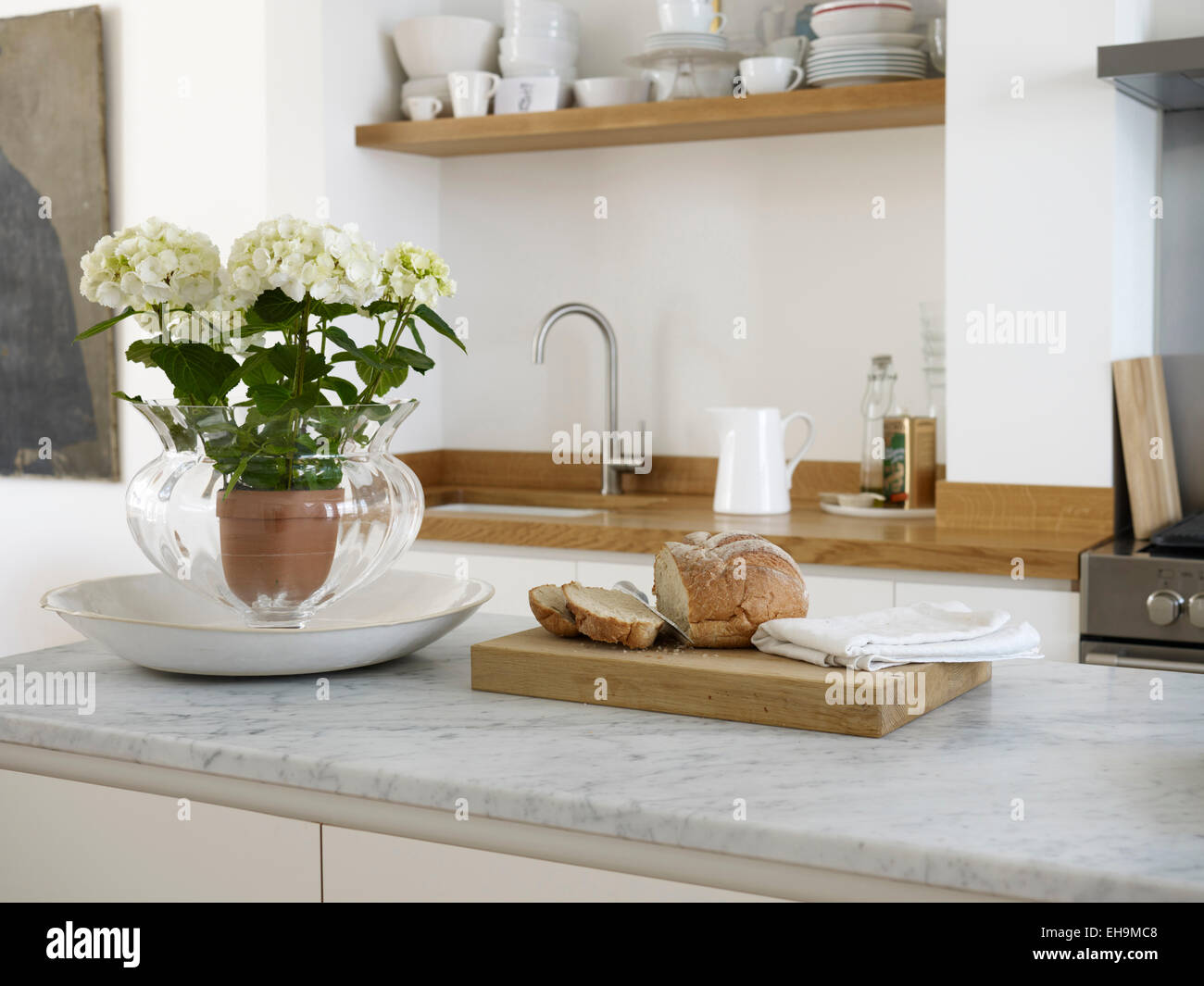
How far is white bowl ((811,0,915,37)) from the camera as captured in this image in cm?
267

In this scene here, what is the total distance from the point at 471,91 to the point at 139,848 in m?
2.30

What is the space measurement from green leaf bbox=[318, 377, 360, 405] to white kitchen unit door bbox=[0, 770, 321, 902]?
409 mm

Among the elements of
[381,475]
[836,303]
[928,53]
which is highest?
[928,53]

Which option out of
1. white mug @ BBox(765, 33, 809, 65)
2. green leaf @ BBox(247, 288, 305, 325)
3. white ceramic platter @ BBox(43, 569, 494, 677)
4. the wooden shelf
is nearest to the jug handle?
the wooden shelf

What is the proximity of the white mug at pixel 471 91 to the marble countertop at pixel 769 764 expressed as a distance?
2038 millimetres

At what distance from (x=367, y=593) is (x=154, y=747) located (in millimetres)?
434

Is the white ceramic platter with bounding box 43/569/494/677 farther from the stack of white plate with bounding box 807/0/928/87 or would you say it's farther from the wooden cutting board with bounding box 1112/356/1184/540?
the stack of white plate with bounding box 807/0/928/87

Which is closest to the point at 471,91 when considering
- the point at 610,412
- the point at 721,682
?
the point at 610,412

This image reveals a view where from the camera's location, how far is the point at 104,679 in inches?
50.1

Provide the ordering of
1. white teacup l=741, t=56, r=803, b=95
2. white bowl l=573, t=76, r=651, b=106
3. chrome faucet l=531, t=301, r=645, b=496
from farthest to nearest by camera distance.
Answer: chrome faucet l=531, t=301, r=645, b=496, white bowl l=573, t=76, r=651, b=106, white teacup l=741, t=56, r=803, b=95

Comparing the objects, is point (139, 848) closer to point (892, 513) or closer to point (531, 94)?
point (892, 513)
